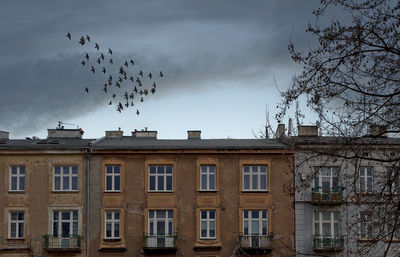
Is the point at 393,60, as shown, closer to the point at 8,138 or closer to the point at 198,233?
the point at 198,233

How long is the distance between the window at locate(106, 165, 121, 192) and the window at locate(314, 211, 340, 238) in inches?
479

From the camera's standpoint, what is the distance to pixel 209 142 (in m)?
54.7

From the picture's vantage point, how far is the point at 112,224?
51.5 m

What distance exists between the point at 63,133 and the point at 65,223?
25.1 ft

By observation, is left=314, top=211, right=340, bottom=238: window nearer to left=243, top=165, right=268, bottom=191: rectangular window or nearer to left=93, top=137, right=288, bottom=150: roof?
left=243, top=165, right=268, bottom=191: rectangular window

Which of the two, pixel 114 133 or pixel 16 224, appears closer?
pixel 16 224

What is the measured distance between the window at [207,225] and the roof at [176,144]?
13.3 ft

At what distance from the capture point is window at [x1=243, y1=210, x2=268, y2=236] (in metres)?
51.4

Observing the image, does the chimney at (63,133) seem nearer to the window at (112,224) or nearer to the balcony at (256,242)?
the window at (112,224)

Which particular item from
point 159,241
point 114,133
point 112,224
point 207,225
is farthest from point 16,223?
point 207,225

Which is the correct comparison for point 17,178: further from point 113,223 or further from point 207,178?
→ point 207,178

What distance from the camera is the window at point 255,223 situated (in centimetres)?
5138

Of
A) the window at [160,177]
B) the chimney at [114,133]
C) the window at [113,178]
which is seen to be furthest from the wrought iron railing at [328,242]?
the chimney at [114,133]

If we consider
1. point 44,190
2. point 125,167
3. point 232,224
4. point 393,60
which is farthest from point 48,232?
point 393,60
